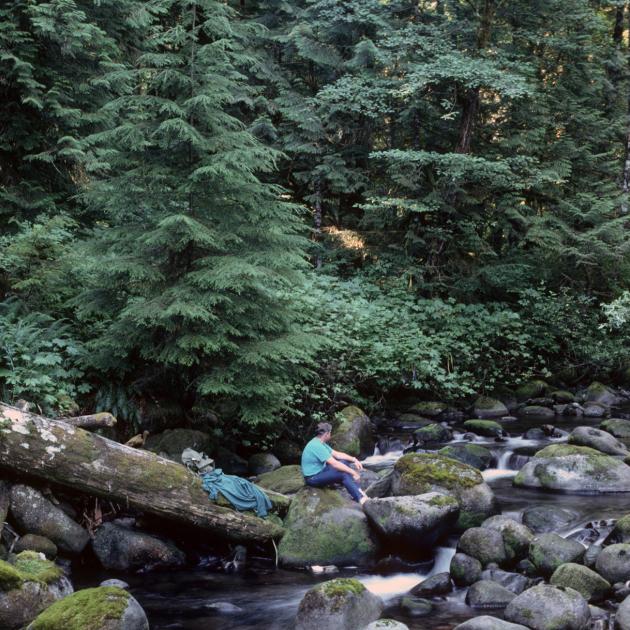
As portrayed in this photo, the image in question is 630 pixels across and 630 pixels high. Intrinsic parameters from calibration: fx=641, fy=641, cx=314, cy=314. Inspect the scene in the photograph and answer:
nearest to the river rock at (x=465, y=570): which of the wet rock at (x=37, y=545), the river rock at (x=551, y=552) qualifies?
the river rock at (x=551, y=552)

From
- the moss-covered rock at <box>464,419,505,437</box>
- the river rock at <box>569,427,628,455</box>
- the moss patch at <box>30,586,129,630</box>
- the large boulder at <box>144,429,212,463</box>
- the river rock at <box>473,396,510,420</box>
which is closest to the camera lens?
the moss patch at <box>30,586,129,630</box>

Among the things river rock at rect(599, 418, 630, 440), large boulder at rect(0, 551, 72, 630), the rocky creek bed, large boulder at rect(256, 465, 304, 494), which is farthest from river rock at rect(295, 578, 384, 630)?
river rock at rect(599, 418, 630, 440)

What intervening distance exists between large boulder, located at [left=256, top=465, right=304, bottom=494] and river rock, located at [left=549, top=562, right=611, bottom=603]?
4.08 meters

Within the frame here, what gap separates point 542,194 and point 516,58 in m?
4.48

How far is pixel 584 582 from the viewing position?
24.9 ft

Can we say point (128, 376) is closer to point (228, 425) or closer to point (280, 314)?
point (228, 425)

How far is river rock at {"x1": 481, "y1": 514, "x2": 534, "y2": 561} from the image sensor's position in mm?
8719

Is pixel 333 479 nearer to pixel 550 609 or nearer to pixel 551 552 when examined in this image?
pixel 551 552

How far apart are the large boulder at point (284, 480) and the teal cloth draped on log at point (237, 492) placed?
3.91ft

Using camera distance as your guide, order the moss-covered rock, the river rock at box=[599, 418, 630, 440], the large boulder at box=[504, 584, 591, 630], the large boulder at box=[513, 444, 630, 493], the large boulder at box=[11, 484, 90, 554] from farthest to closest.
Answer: the moss-covered rock → the river rock at box=[599, 418, 630, 440] → the large boulder at box=[513, 444, 630, 493] → the large boulder at box=[11, 484, 90, 554] → the large boulder at box=[504, 584, 591, 630]

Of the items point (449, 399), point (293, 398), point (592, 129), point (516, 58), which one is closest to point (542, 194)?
point (592, 129)

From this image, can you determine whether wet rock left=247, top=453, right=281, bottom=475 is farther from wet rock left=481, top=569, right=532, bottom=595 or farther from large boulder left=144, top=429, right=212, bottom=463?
wet rock left=481, top=569, right=532, bottom=595

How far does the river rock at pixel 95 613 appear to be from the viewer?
6.01 metres

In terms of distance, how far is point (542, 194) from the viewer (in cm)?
2153
